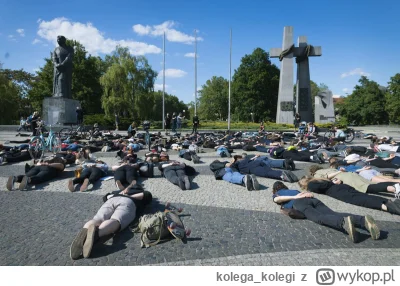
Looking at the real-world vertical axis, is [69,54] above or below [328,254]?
above

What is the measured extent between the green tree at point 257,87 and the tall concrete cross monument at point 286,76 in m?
17.8

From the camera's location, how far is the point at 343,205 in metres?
5.55

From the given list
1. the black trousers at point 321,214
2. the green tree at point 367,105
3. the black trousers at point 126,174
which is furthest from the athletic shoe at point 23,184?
the green tree at point 367,105

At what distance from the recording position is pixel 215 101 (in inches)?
3022

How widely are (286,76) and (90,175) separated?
29.7m

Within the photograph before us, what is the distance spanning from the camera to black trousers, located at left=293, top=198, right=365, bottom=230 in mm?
4105

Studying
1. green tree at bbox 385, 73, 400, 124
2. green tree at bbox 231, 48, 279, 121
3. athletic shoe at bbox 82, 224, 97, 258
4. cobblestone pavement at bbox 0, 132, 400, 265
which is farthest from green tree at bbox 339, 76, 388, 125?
athletic shoe at bbox 82, 224, 97, 258

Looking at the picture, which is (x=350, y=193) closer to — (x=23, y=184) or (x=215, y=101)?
(x=23, y=184)

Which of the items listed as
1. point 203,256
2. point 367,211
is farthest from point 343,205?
point 203,256

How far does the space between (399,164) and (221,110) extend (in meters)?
68.9

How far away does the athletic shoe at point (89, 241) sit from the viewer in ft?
11.4

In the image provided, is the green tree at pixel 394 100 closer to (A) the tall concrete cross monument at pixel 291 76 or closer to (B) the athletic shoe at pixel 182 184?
(A) the tall concrete cross monument at pixel 291 76
